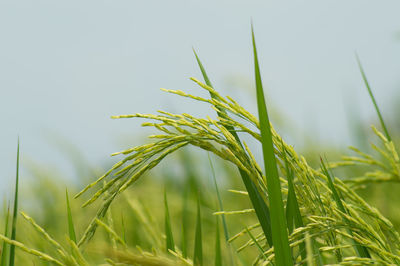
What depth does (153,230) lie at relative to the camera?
177 centimetres

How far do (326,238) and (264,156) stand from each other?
0.28 meters

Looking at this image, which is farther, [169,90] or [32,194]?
[32,194]

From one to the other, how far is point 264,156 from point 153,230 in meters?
0.86

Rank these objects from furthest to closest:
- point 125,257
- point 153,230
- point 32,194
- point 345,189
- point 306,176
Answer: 1. point 32,194
2. point 153,230
3. point 345,189
4. point 306,176
5. point 125,257

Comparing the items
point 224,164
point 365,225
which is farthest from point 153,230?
point 224,164

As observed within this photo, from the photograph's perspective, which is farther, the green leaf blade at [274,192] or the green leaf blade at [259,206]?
the green leaf blade at [259,206]

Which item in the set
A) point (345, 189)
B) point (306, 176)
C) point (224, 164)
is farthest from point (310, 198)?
point (224, 164)

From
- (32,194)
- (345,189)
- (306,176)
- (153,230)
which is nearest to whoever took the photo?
(306,176)

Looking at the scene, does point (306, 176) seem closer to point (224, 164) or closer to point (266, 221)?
point (266, 221)

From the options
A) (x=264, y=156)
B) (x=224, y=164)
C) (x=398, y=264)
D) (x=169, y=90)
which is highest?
(x=224, y=164)

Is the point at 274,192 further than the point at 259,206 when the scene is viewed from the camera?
No

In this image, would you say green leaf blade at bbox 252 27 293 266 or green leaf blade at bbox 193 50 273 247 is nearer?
green leaf blade at bbox 252 27 293 266

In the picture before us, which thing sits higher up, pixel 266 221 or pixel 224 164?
pixel 224 164

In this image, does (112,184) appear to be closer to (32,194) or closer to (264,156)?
(264,156)
